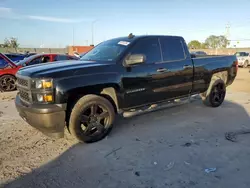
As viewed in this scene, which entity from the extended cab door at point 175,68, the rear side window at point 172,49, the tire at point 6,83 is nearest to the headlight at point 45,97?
the extended cab door at point 175,68

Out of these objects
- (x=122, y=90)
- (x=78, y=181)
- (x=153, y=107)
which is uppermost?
(x=122, y=90)

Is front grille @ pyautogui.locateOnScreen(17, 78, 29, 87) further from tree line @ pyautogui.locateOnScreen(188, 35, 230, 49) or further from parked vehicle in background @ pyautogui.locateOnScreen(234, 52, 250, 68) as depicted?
tree line @ pyautogui.locateOnScreen(188, 35, 230, 49)

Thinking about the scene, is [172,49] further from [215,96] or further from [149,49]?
[215,96]

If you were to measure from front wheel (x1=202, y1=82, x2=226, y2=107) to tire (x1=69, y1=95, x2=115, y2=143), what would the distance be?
327 cm

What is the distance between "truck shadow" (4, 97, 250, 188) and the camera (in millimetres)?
3150

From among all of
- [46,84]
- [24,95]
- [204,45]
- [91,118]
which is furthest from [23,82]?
[204,45]

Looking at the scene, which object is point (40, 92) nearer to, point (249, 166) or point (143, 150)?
point (143, 150)

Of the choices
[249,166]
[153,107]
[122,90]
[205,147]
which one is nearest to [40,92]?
[122,90]

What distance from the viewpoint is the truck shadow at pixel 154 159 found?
10.3 ft

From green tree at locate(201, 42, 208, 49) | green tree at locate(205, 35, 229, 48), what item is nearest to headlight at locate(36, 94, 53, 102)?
green tree at locate(205, 35, 229, 48)

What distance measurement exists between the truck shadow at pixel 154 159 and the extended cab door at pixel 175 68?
75cm

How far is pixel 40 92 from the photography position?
3850 millimetres

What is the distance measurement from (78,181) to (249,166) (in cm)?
241

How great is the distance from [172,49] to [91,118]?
2.48 meters
